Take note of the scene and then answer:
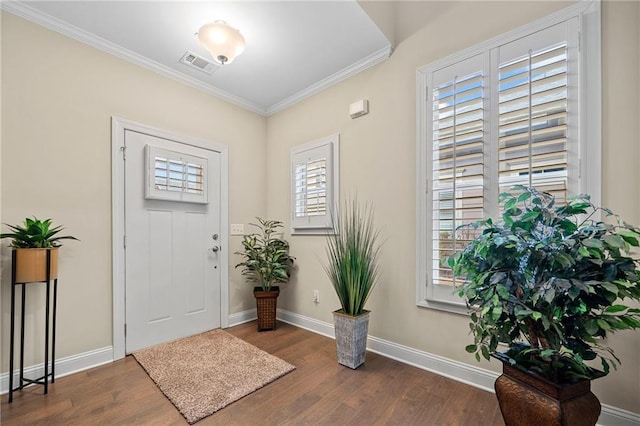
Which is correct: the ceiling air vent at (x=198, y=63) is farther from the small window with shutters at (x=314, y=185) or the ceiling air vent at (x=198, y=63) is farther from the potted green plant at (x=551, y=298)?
the potted green plant at (x=551, y=298)

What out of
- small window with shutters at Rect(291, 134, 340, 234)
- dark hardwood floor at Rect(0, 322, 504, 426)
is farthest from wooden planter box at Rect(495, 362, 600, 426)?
small window with shutters at Rect(291, 134, 340, 234)

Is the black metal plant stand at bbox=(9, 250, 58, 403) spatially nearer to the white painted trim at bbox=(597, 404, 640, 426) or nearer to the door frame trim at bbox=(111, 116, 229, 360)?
the door frame trim at bbox=(111, 116, 229, 360)

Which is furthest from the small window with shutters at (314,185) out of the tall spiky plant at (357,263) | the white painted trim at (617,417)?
the white painted trim at (617,417)

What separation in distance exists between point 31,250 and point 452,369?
302 centimetres

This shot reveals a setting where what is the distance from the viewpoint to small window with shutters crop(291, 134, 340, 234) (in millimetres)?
2924

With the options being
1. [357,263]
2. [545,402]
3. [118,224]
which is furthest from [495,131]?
[118,224]

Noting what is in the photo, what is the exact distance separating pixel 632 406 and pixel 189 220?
3467 millimetres

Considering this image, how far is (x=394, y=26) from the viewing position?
2.47 metres

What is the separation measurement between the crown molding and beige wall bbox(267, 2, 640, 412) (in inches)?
35.8

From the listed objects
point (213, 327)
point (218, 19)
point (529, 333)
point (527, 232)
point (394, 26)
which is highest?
point (394, 26)

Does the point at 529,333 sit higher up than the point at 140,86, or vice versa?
the point at 140,86

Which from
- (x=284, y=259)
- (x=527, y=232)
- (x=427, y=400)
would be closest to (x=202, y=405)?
(x=427, y=400)

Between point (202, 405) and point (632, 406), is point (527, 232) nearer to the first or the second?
point (632, 406)

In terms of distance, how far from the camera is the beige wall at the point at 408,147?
60.2 inches
